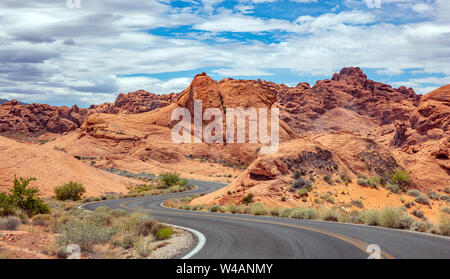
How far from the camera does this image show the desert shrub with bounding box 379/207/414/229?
1310 cm

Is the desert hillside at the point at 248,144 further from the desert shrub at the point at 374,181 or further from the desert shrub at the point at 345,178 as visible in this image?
the desert shrub at the point at 374,181

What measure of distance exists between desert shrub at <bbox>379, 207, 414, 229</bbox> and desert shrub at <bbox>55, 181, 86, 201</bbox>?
99.3 feet

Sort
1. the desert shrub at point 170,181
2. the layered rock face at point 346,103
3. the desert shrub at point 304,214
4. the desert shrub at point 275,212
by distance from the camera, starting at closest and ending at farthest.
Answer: the desert shrub at point 304,214 → the desert shrub at point 275,212 → the desert shrub at point 170,181 → the layered rock face at point 346,103

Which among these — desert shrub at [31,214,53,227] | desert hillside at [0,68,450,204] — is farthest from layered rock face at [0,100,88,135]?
desert shrub at [31,214,53,227]

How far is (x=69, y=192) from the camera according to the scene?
3522 centimetres

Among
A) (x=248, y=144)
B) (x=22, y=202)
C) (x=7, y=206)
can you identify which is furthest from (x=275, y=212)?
(x=248, y=144)

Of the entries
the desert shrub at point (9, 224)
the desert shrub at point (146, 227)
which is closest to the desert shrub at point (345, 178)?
the desert shrub at point (146, 227)

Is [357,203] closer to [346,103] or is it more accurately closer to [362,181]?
[362,181]

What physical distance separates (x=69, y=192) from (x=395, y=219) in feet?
102

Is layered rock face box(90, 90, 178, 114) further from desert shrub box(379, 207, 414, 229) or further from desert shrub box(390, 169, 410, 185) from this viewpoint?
desert shrub box(379, 207, 414, 229)

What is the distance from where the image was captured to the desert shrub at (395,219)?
13098mm

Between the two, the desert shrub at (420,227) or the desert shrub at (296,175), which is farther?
the desert shrub at (296,175)

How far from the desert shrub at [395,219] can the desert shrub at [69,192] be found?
30272 millimetres
